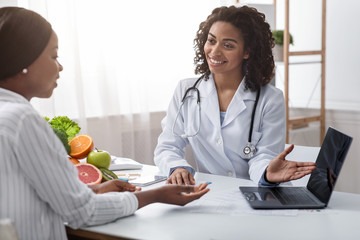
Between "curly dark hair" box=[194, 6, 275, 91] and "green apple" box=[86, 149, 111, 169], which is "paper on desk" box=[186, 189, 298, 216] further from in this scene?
"curly dark hair" box=[194, 6, 275, 91]

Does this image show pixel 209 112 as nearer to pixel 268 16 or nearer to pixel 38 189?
pixel 38 189

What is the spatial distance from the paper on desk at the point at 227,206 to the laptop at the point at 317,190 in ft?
0.08

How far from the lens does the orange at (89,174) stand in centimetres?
173

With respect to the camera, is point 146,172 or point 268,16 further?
point 268,16

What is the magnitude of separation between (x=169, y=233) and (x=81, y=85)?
1839mm

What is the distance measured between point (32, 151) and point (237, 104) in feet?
Result: 3.88

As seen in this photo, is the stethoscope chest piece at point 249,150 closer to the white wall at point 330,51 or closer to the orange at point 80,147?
the orange at point 80,147

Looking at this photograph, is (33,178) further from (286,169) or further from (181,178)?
(286,169)

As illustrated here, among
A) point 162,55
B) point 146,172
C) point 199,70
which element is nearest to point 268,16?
point 162,55

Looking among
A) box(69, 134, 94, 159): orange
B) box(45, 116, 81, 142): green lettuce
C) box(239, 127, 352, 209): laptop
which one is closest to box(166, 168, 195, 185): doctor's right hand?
box(239, 127, 352, 209): laptop

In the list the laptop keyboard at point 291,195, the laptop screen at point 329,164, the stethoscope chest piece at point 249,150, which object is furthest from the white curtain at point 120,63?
the laptop screen at point 329,164

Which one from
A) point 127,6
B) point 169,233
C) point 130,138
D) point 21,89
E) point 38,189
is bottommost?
point 130,138

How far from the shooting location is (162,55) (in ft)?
11.2

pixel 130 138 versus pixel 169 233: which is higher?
pixel 169 233
